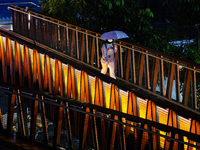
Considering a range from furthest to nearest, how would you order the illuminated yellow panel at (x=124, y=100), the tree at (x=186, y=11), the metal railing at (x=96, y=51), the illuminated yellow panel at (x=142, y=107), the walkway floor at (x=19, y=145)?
the tree at (x=186, y=11), the metal railing at (x=96, y=51), the illuminated yellow panel at (x=124, y=100), the illuminated yellow panel at (x=142, y=107), the walkway floor at (x=19, y=145)

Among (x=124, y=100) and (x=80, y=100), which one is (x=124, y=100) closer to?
(x=124, y=100)

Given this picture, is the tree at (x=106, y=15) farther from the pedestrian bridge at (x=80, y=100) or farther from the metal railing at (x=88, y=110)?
the metal railing at (x=88, y=110)

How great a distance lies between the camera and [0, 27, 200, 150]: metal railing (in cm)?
431

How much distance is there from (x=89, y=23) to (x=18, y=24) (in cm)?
266

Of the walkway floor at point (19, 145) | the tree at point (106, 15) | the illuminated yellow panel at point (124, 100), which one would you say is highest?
the tree at point (106, 15)

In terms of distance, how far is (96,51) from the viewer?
8484 millimetres

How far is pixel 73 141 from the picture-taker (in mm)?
5055

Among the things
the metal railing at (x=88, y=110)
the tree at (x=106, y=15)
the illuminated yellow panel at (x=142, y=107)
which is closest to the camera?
the metal railing at (x=88, y=110)

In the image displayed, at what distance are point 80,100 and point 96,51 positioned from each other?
1926mm

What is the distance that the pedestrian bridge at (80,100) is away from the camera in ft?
14.5

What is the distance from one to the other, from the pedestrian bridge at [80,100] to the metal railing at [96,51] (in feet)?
0.08

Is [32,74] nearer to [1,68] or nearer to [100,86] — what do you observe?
[1,68]

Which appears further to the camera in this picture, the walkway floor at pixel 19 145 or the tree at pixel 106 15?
the tree at pixel 106 15

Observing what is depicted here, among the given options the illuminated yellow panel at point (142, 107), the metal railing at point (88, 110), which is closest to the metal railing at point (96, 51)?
the metal railing at point (88, 110)
